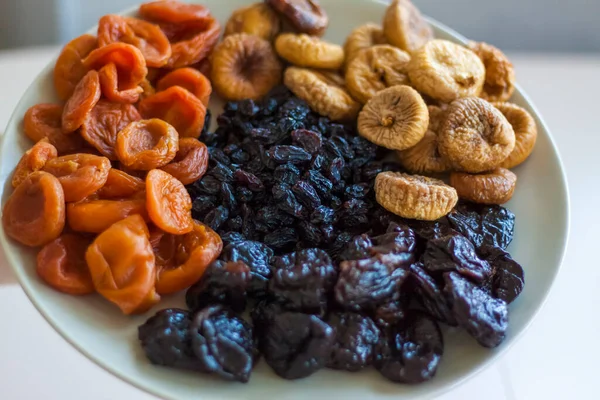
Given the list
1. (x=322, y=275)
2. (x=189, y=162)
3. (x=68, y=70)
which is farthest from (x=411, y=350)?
(x=68, y=70)

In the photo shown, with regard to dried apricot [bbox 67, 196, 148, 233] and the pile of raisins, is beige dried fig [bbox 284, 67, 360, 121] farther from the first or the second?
dried apricot [bbox 67, 196, 148, 233]

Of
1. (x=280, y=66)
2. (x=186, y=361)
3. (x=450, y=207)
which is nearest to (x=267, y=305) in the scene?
(x=186, y=361)

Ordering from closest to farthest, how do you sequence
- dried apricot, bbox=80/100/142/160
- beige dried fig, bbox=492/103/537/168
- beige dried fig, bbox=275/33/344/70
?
1. dried apricot, bbox=80/100/142/160
2. beige dried fig, bbox=492/103/537/168
3. beige dried fig, bbox=275/33/344/70

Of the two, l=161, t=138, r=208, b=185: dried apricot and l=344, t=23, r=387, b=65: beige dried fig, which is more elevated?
l=344, t=23, r=387, b=65: beige dried fig

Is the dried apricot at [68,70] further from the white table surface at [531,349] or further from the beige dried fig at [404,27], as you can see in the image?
the beige dried fig at [404,27]

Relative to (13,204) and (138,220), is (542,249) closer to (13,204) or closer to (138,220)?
(138,220)

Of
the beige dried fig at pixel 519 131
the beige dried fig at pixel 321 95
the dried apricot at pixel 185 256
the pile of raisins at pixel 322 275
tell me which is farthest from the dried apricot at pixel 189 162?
the beige dried fig at pixel 519 131

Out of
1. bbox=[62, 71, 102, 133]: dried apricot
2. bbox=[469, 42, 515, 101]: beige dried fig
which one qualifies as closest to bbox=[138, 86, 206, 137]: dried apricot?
bbox=[62, 71, 102, 133]: dried apricot

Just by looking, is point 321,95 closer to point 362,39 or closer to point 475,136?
point 362,39
